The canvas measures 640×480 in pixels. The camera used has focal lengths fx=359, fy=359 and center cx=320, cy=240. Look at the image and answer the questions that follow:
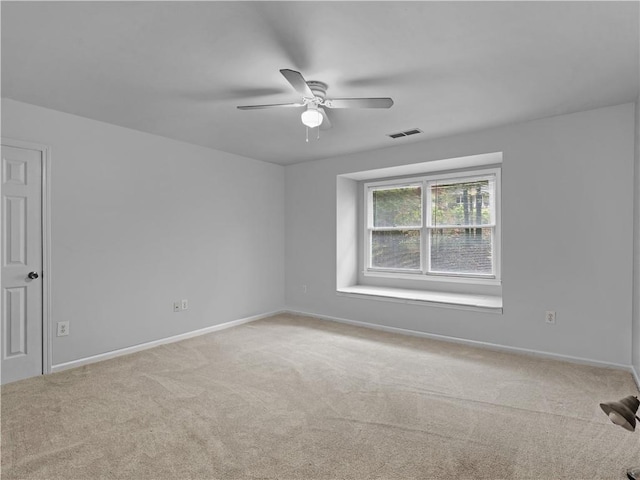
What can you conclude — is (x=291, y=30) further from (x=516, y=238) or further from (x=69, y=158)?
(x=516, y=238)

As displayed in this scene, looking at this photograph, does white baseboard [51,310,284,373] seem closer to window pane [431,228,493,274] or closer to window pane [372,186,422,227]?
window pane [372,186,422,227]

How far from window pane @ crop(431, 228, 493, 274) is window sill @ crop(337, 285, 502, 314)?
382 mm

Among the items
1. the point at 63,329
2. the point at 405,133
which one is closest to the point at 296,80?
the point at 405,133

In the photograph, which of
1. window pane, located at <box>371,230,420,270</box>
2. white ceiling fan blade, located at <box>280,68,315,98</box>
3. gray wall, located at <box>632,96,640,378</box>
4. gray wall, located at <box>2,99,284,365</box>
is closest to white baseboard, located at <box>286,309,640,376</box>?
gray wall, located at <box>632,96,640,378</box>

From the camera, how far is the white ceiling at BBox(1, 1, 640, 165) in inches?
77.0

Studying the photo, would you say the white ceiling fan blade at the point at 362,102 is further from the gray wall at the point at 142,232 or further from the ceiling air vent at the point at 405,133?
the gray wall at the point at 142,232

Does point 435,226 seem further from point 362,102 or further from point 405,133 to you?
point 362,102

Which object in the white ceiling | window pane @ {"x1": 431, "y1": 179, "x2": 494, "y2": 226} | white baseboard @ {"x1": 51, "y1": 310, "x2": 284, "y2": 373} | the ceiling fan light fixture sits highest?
the white ceiling

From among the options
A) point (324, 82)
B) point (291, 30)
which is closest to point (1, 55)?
point (291, 30)

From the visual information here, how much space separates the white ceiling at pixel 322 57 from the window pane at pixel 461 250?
5.49ft

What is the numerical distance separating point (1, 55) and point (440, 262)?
502 centimetres

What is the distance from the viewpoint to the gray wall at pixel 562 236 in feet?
11.0

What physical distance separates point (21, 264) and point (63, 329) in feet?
2.34

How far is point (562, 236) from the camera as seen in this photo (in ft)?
11.8
